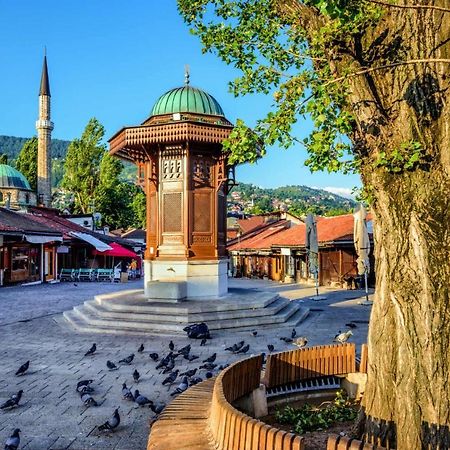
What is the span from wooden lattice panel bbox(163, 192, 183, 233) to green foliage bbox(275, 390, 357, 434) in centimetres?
1023

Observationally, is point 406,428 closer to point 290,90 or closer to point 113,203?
point 290,90

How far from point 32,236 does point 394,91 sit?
28.6 metres

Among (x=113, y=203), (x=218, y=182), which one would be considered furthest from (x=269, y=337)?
(x=113, y=203)

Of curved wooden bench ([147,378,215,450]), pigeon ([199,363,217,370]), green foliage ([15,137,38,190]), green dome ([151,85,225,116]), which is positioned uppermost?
green foliage ([15,137,38,190])

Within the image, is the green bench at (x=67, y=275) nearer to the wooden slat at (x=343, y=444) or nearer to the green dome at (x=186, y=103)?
the green dome at (x=186, y=103)

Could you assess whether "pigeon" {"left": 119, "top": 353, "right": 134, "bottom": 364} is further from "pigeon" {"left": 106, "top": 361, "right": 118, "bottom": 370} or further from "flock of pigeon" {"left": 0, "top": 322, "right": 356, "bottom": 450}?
"pigeon" {"left": 106, "top": 361, "right": 118, "bottom": 370}

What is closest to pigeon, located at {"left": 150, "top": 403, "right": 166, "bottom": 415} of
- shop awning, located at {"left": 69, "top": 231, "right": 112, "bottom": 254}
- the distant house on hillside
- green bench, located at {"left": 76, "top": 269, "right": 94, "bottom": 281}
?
the distant house on hillside

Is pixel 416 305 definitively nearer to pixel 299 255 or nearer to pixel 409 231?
pixel 409 231

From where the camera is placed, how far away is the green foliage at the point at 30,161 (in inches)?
2557

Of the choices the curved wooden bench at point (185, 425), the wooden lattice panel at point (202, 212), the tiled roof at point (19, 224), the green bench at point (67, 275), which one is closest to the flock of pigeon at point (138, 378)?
the curved wooden bench at point (185, 425)

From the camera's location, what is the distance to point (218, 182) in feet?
53.3

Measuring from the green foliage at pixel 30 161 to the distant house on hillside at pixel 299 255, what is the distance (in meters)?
33.3

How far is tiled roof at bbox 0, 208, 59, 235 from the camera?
93.5 feet

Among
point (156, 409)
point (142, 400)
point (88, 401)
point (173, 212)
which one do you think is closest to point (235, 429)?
point (156, 409)
